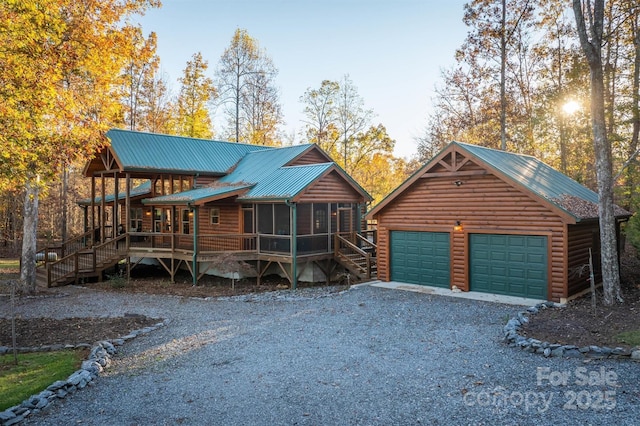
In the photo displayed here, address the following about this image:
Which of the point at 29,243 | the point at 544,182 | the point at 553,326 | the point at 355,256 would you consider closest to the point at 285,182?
the point at 355,256

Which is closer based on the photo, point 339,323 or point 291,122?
point 339,323

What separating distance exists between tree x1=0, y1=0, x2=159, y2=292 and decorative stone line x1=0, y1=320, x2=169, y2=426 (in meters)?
4.48

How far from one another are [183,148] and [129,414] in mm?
18020

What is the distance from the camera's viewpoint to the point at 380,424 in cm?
544

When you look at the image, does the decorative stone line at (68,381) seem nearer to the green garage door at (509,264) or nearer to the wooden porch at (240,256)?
the wooden porch at (240,256)

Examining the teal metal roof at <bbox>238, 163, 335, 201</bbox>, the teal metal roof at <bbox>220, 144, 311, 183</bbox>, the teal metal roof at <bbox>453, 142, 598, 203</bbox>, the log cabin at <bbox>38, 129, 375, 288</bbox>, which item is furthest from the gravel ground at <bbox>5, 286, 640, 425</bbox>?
the teal metal roof at <bbox>220, 144, 311, 183</bbox>

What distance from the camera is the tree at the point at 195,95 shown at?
3412 centimetres

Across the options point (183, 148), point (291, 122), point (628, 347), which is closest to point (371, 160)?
point (291, 122)

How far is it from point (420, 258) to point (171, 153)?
13.2 m

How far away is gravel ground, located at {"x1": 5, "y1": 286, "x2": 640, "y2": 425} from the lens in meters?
5.69

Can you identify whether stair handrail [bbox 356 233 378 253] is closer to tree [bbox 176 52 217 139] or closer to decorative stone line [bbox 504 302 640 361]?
decorative stone line [bbox 504 302 640 361]

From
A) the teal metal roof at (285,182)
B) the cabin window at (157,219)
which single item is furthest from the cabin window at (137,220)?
the teal metal roof at (285,182)

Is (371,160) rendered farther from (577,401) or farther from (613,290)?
(577,401)

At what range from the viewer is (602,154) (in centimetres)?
1100
